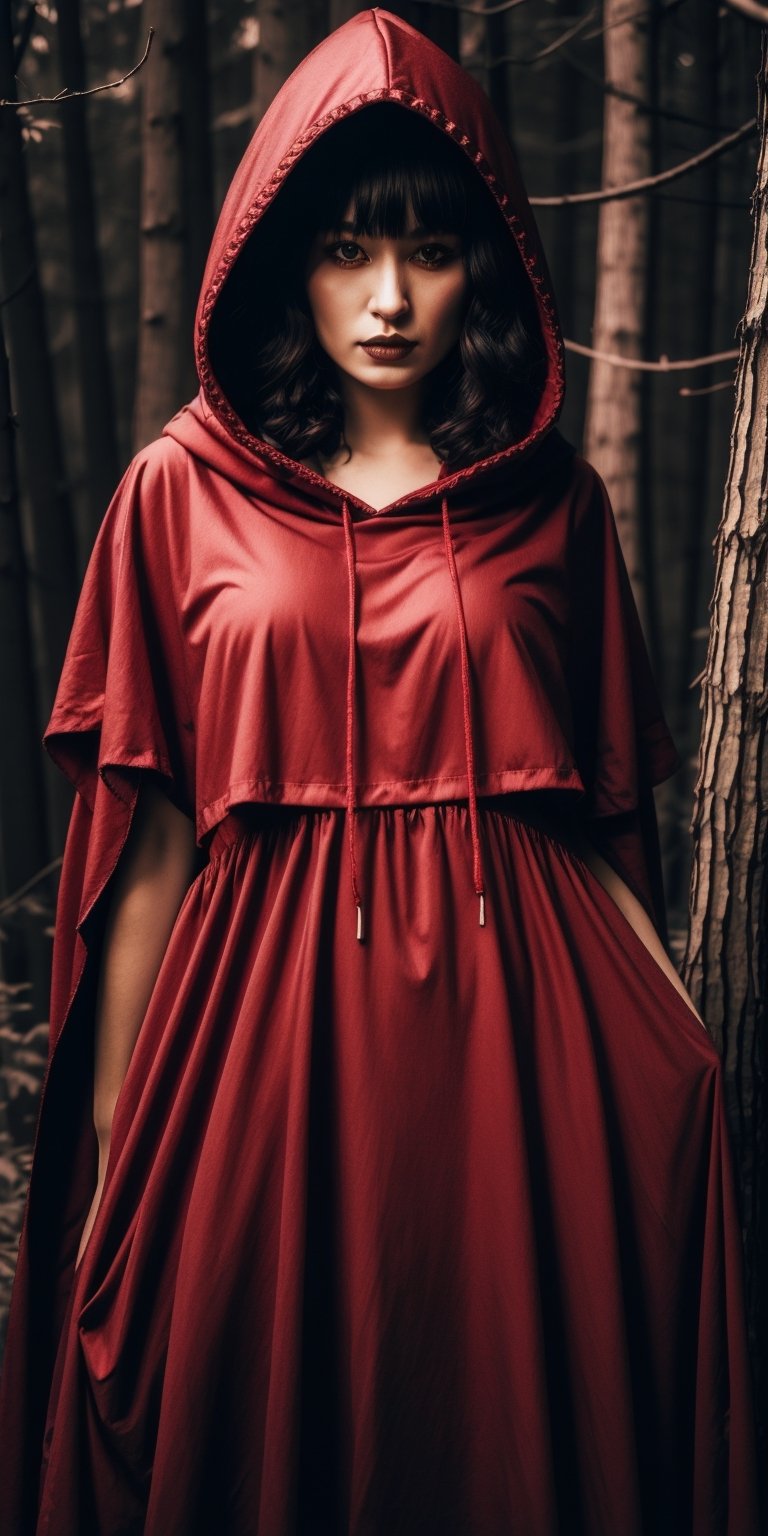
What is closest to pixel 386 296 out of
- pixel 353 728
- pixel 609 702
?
pixel 353 728

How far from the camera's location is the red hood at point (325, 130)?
1716 millimetres

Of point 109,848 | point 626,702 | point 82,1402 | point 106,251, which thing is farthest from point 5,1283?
point 106,251

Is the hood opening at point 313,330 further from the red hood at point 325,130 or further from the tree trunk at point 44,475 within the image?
the tree trunk at point 44,475

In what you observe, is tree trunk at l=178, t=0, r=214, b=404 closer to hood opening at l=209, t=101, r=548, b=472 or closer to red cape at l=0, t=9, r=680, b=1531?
hood opening at l=209, t=101, r=548, b=472

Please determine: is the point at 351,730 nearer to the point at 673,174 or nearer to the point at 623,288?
the point at 673,174

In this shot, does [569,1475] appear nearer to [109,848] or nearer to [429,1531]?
[429,1531]

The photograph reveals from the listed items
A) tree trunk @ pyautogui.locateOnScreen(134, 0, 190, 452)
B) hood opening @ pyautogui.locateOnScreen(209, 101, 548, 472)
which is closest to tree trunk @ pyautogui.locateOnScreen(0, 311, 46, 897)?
tree trunk @ pyautogui.locateOnScreen(134, 0, 190, 452)

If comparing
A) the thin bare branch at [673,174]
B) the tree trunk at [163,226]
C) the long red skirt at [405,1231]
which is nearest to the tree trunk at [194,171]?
the tree trunk at [163,226]

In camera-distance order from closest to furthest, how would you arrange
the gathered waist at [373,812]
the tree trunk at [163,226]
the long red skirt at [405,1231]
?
1. the long red skirt at [405,1231]
2. the gathered waist at [373,812]
3. the tree trunk at [163,226]

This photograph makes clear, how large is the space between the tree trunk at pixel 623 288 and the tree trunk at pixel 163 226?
1.08 m

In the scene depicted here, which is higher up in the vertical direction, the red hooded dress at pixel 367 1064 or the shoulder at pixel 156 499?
the shoulder at pixel 156 499

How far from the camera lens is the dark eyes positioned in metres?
1.75

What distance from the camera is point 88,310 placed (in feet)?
10.2

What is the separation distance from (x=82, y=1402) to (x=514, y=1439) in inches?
20.5
